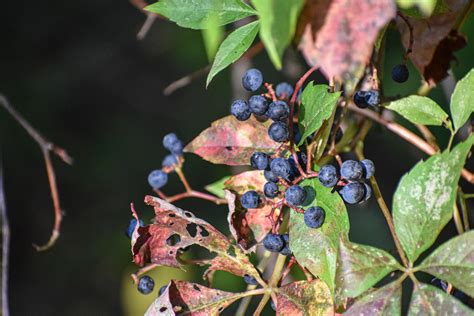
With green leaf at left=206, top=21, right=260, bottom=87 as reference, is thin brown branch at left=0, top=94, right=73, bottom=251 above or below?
below

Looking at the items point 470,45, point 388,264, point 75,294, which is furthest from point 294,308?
point 75,294

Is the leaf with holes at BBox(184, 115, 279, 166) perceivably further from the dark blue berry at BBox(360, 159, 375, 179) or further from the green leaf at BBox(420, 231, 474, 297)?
the green leaf at BBox(420, 231, 474, 297)

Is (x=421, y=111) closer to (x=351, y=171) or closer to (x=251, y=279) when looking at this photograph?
(x=351, y=171)

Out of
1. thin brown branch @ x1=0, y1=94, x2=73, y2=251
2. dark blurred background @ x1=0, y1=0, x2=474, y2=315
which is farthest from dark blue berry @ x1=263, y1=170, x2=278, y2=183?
dark blurred background @ x1=0, y1=0, x2=474, y2=315

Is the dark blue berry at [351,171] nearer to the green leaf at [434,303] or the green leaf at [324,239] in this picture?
the green leaf at [324,239]

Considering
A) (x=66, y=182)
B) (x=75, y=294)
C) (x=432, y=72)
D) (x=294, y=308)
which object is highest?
(x=432, y=72)

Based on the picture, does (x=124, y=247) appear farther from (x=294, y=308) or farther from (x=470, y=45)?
(x=294, y=308)

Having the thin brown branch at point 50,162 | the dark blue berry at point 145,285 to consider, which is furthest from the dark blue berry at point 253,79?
the thin brown branch at point 50,162
